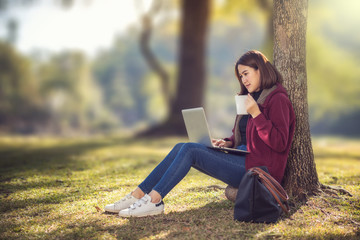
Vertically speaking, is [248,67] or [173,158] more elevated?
[248,67]

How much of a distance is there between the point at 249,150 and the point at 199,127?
1.62 ft

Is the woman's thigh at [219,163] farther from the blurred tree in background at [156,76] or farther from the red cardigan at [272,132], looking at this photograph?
the blurred tree in background at [156,76]

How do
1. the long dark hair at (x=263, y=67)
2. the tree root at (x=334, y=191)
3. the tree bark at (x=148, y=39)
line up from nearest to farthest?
the long dark hair at (x=263, y=67)
the tree root at (x=334, y=191)
the tree bark at (x=148, y=39)

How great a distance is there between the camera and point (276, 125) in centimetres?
315

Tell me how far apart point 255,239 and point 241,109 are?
117 centimetres

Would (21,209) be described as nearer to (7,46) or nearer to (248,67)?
(248,67)

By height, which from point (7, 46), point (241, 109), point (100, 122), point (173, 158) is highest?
point (7, 46)

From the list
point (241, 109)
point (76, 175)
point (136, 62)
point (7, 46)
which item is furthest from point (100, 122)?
point (241, 109)

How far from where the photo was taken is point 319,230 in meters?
3.10

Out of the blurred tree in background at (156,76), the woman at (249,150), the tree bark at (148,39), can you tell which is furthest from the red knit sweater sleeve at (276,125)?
the tree bark at (148,39)

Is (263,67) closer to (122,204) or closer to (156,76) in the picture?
(122,204)

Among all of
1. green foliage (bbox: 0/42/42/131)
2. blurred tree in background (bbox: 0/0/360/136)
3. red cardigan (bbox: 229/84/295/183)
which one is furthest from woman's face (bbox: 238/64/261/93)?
green foliage (bbox: 0/42/42/131)

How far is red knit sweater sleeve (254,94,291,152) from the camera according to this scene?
3.11m

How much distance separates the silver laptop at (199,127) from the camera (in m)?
3.39
